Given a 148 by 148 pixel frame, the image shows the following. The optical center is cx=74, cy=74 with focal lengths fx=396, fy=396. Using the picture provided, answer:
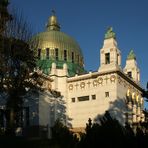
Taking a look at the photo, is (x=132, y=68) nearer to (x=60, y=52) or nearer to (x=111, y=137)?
(x=60, y=52)

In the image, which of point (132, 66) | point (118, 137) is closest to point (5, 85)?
point (118, 137)

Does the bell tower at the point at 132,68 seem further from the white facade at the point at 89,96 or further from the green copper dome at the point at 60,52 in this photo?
the green copper dome at the point at 60,52

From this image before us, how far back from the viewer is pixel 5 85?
31.0m

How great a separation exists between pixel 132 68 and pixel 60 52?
430 inches

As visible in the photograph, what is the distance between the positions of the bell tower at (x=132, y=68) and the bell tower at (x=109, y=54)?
647 centimetres

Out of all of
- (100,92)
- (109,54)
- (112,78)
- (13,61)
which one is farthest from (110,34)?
(13,61)

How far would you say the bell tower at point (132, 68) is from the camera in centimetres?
5809

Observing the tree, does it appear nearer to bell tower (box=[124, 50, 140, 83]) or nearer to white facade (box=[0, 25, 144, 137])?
white facade (box=[0, 25, 144, 137])

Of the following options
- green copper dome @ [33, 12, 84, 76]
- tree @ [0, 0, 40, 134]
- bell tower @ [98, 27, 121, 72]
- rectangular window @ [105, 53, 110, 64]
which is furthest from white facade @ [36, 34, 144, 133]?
tree @ [0, 0, 40, 134]

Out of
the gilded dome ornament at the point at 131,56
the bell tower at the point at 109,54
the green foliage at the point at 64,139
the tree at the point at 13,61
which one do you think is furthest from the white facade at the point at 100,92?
the green foliage at the point at 64,139

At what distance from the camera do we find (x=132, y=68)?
58.6 m

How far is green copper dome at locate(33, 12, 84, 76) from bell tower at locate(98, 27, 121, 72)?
7.19 metres

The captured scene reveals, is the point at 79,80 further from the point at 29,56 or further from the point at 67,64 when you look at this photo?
the point at 29,56

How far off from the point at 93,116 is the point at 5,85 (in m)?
21.1
